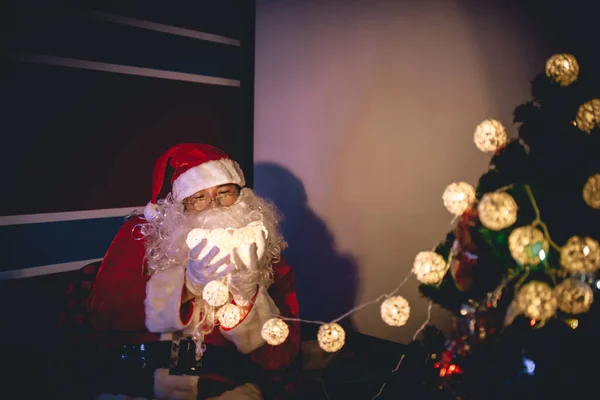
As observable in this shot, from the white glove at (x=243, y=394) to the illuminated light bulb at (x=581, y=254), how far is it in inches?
32.3

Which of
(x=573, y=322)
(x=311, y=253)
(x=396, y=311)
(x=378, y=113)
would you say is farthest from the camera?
(x=311, y=253)

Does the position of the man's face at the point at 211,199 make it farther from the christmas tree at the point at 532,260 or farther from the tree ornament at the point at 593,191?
the tree ornament at the point at 593,191

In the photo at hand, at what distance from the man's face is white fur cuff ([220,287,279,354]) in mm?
A: 339

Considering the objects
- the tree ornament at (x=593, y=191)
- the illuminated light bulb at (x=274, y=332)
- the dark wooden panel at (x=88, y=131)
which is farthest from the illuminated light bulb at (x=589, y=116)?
the dark wooden panel at (x=88, y=131)

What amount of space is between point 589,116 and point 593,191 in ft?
0.57

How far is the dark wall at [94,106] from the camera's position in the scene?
1.73 meters

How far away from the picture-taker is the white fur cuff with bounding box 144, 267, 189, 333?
1.44 m

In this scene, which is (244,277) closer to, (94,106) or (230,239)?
(230,239)

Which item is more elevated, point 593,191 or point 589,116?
point 589,116

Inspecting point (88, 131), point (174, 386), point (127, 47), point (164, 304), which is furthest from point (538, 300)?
point (127, 47)

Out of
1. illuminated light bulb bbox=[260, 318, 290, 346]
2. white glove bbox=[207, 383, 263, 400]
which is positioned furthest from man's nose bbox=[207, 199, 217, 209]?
white glove bbox=[207, 383, 263, 400]

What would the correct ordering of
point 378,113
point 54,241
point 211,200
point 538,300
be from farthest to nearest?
1. point 378,113
2. point 54,241
3. point 211,200
4. point 538,300

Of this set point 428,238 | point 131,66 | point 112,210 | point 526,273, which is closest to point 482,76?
point 428,238

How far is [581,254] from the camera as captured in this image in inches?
37.7
